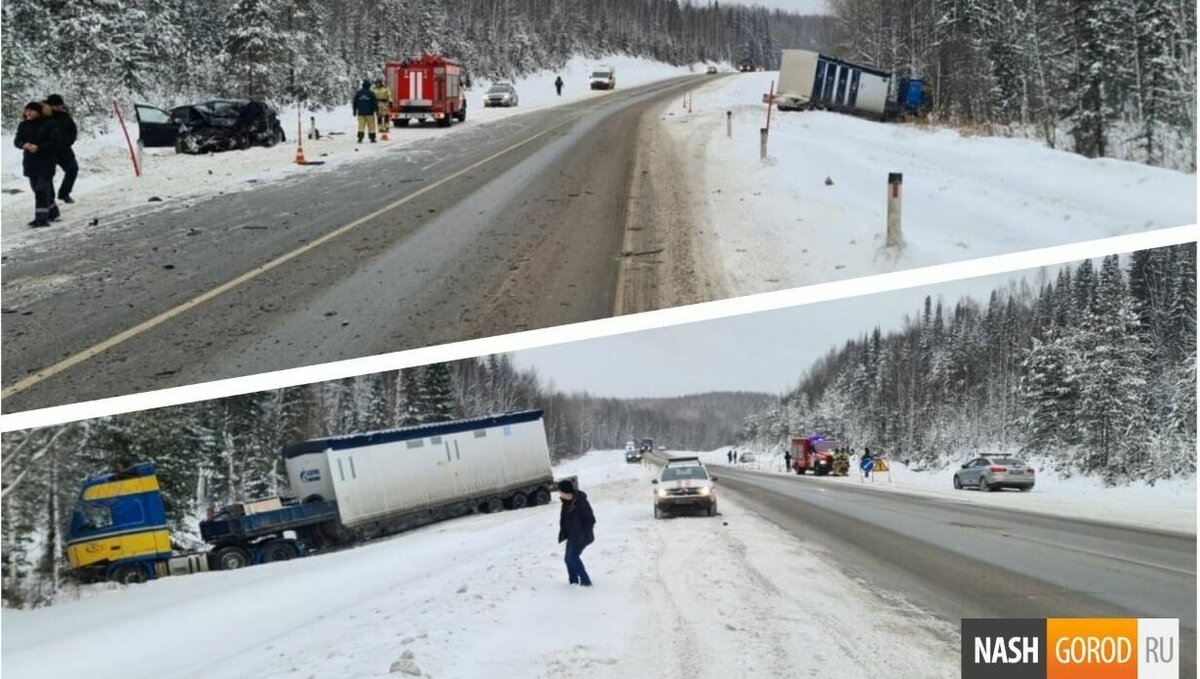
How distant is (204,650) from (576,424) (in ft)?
24.1

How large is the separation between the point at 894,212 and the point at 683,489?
6536 millimetres

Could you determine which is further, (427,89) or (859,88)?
(427,89)

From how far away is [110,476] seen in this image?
16.0 meters

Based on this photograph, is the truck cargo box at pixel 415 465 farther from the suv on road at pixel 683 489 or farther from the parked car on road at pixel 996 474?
the parked car on road at pixel 996 474

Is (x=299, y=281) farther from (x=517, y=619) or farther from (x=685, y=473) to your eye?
(x=685, y=473)

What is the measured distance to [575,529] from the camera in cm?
944

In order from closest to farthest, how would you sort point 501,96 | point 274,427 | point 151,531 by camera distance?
point 274,427
point 151,531
point 501,96

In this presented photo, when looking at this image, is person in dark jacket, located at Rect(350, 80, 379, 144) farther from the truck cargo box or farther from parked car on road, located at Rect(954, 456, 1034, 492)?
parked car on road, located at Rect(954, 456, 1034, 492)

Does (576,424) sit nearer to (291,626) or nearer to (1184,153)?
(291,626)

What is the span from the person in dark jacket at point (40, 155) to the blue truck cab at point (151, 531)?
4666 millimetres

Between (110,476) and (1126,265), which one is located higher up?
(1126,265)

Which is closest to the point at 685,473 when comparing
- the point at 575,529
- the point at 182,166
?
the point at 575,529

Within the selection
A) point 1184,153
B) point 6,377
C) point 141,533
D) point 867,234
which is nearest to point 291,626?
point 6,377

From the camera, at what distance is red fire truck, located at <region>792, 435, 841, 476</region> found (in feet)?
104
